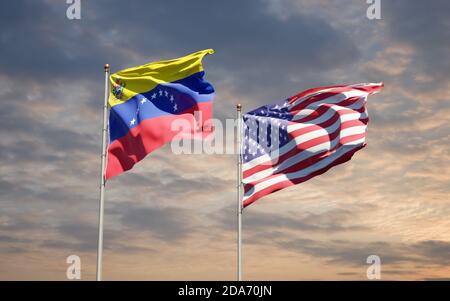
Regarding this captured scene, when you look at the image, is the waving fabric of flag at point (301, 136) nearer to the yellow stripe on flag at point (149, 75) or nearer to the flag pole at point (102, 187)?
the yellow stripe on flag at point (149, 75)

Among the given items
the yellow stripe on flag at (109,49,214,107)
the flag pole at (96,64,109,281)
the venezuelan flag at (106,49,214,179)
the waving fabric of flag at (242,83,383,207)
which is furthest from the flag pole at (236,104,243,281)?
the flag pole at (96,64,109,281)

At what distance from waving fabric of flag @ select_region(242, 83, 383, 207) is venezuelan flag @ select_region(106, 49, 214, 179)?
3422 millimetres

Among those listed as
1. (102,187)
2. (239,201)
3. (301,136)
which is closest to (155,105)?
(102,187)

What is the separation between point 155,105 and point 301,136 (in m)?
6.75

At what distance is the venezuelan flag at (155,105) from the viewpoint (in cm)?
2630

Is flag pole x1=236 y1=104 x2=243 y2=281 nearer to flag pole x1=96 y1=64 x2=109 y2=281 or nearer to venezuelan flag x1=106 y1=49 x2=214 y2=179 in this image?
venezuelan flag x1=106 y1=49 x2=214 y2=179

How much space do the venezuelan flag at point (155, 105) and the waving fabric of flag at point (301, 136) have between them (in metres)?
3.42

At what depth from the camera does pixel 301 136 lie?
2978 cm
